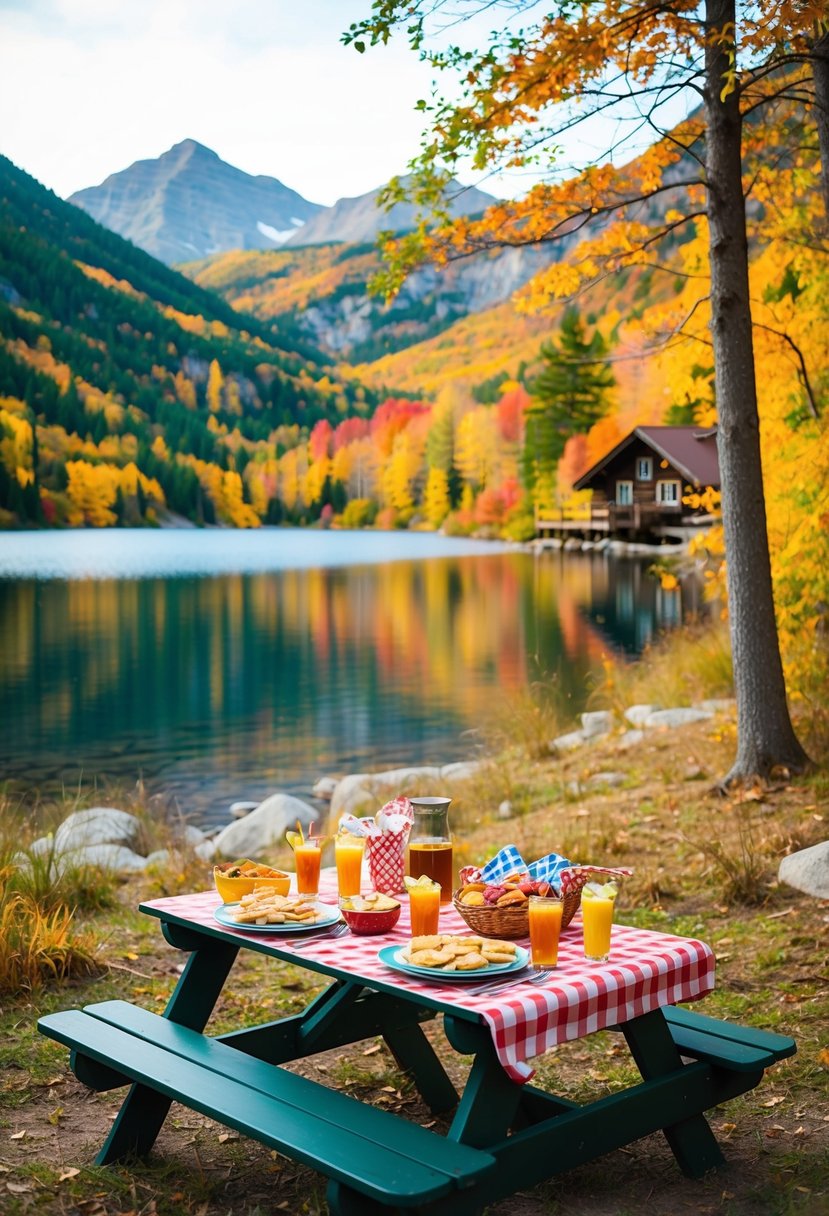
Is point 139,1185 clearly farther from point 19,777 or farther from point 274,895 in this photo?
point 19,777

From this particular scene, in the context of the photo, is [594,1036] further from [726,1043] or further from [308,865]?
[308,865]

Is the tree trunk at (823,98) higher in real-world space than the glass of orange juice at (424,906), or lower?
higher

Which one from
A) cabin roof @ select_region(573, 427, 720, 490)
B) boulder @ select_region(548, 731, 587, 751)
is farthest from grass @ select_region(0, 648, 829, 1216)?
cabin roof @ select_region(573, 427, 720, 490)

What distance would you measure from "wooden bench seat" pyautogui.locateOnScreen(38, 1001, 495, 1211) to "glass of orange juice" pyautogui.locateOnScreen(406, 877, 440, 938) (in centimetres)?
51

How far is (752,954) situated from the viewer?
6.20 meters

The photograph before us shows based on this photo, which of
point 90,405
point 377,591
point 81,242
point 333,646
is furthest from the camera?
point 81,242

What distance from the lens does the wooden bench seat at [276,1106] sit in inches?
116

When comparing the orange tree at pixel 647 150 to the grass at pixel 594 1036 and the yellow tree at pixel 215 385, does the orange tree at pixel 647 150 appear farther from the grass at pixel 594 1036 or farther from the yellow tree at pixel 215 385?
the yellow tree at pixel 215 385

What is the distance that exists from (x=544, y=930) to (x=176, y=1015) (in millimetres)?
1511

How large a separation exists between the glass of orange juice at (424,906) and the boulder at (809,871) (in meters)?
3.81

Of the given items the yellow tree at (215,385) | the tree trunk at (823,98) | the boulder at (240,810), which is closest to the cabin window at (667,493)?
the boulder at (240,810)

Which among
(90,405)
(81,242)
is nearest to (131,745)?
(90,405)

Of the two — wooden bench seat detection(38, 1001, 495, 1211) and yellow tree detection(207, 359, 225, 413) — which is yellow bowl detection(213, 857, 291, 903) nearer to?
wooden bench seat detection(38, 1001, 495, 1211)

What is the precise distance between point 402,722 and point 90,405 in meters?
107
